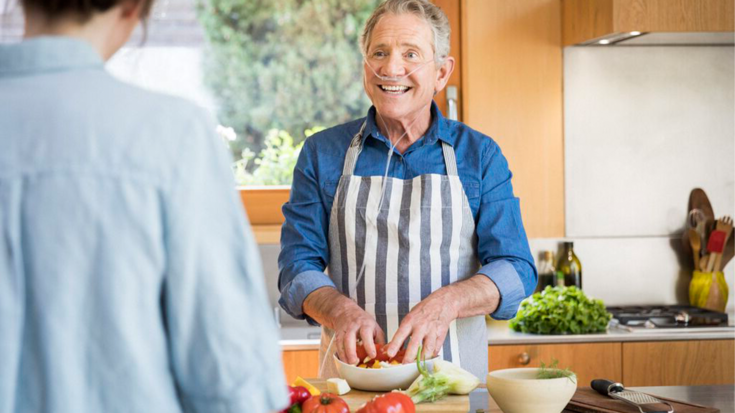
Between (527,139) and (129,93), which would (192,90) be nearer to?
(527,139)

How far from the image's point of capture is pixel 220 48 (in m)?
3.33

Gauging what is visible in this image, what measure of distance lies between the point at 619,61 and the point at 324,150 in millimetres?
1693

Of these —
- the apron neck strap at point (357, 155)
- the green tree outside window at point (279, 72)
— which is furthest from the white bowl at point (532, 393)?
the green tree outside window at point (279, 72)

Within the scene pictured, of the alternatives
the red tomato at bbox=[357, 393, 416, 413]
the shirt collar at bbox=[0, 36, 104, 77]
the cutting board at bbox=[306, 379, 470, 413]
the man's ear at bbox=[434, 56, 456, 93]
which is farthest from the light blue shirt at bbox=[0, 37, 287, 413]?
the man's ear at bbox=[434, 56, 456, 93]

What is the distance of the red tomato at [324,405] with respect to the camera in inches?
53.9

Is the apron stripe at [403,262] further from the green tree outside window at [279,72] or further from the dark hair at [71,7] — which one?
the green tree outside window at [279,72]

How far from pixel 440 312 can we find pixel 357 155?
1.62 feet

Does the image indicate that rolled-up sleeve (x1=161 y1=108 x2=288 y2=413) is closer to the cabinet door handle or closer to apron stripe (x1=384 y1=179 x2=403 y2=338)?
apron stripe (x1=384 y1=179 x2=403 y2=338)

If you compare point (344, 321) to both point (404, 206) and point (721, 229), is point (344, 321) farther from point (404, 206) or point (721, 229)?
point (721, 229)

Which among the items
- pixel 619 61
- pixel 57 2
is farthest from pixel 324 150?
pixel 619 61

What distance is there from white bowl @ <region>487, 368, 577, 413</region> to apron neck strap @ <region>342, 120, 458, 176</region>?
65 centimetres

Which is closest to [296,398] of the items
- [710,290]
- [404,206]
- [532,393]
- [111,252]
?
[532,393]

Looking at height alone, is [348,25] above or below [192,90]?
above

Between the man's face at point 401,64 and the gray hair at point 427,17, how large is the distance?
0.01 meters
